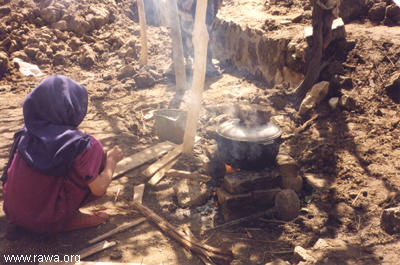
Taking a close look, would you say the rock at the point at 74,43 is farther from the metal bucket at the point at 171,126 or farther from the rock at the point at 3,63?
the metal bucket at the point at 171,126

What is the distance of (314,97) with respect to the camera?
5719 mm

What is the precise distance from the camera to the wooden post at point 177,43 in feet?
23.8

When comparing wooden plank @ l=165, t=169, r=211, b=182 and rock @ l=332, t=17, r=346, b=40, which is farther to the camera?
rock @ l=332, t=17, r=346, b=40

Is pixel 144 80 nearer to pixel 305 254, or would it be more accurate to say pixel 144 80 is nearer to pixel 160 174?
pixel 160 174

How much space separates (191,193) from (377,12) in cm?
582

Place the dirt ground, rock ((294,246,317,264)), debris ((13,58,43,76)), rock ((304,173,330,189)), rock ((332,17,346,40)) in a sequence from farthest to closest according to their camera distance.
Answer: debris ((13,58,43,76)) < rock ((332,17,346,40)) < rock ((304,173,330,189)) < the dirt ground < rock ((294,246,317,264))

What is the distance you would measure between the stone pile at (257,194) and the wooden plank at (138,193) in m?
1.06

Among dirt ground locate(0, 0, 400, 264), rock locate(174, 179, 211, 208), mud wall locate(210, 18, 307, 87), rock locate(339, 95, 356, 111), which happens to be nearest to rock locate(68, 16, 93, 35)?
dirt ground locate(0, 0, 400, 264)

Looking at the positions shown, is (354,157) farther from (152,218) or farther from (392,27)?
(392,27)

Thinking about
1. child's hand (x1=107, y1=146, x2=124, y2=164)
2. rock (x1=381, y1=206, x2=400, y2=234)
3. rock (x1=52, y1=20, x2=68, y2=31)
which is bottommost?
rock (x1=381, y1=206, x2=400, y2=234)

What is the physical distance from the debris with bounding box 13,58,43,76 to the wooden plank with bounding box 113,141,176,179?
5.88 m

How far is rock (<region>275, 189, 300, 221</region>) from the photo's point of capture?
3695 millimetres

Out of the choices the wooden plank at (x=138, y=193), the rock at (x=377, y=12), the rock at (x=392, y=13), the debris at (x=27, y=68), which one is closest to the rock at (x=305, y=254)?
the wooden plank at (x=138, y=193)

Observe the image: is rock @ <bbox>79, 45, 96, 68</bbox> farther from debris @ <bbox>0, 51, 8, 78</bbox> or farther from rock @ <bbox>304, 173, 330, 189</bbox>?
rock @ <bbox>304, 173, 330, 189</bbox>
